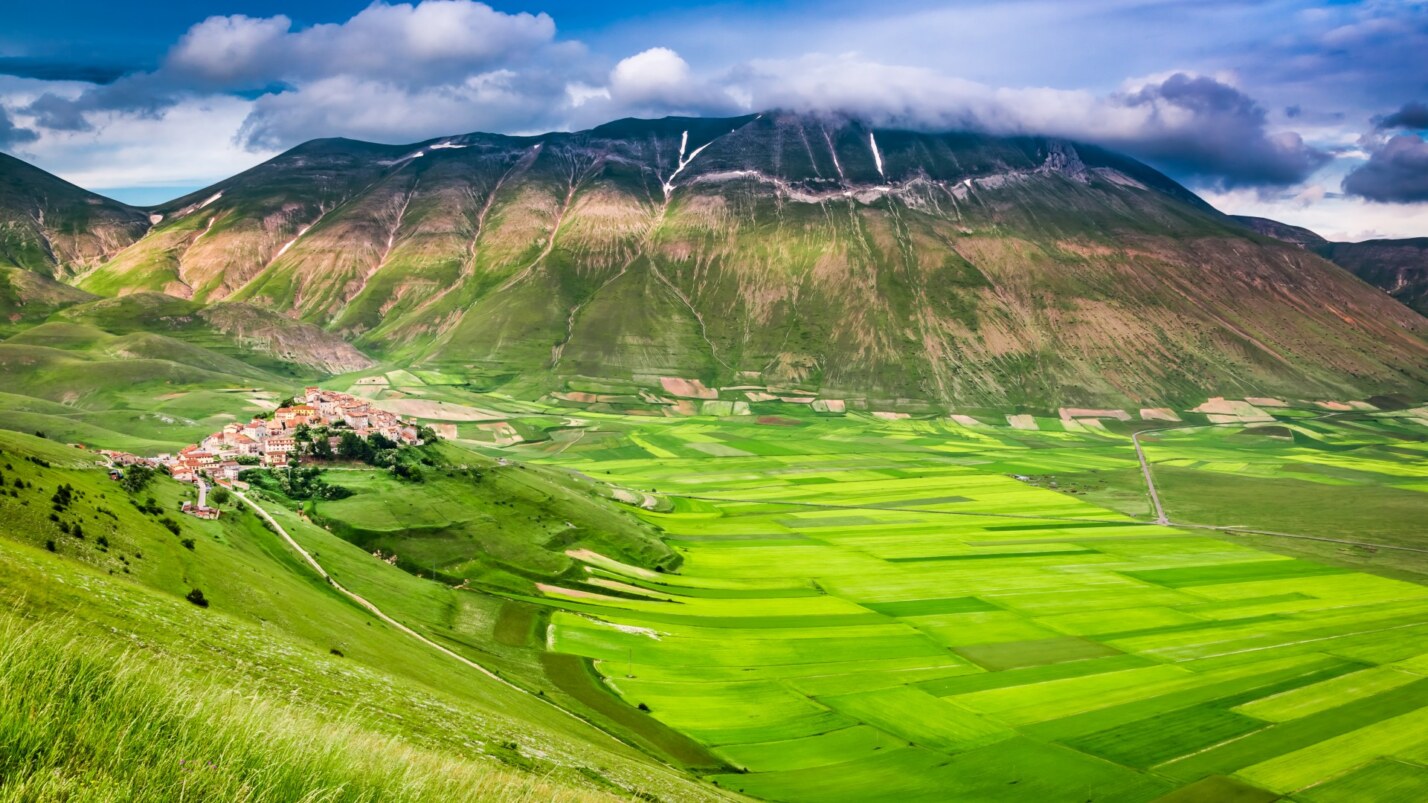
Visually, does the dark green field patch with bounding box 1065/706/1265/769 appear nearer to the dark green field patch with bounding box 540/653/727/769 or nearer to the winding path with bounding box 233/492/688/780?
the dark green field patch with bounding box 540/653/727/769

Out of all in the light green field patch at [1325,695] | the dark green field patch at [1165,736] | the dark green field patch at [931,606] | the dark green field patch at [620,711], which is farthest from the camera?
the dark green field patch at [931,606]

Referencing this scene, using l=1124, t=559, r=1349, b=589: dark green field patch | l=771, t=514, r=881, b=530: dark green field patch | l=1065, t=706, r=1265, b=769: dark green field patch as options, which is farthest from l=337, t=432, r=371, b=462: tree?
l=1124, t=559, r=1349, b=589: dark green field patch

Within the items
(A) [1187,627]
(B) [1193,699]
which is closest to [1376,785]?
(B) [1193,699]

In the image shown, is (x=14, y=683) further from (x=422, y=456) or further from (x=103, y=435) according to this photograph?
(x=103, y=435)

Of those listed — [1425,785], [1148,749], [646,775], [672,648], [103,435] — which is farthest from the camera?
[103,435]

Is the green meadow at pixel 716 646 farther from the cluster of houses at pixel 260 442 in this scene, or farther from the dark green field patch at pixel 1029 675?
the cluster of houses at pixel 260 442

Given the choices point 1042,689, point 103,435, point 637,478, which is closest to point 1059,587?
point 1042,689

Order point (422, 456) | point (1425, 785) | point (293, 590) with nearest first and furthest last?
point (1425, 785) → point (293, 590) → point (422, 456)

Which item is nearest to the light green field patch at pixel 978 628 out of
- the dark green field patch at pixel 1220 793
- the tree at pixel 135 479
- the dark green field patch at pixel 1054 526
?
the dark green field patch at pixel 1220 793
